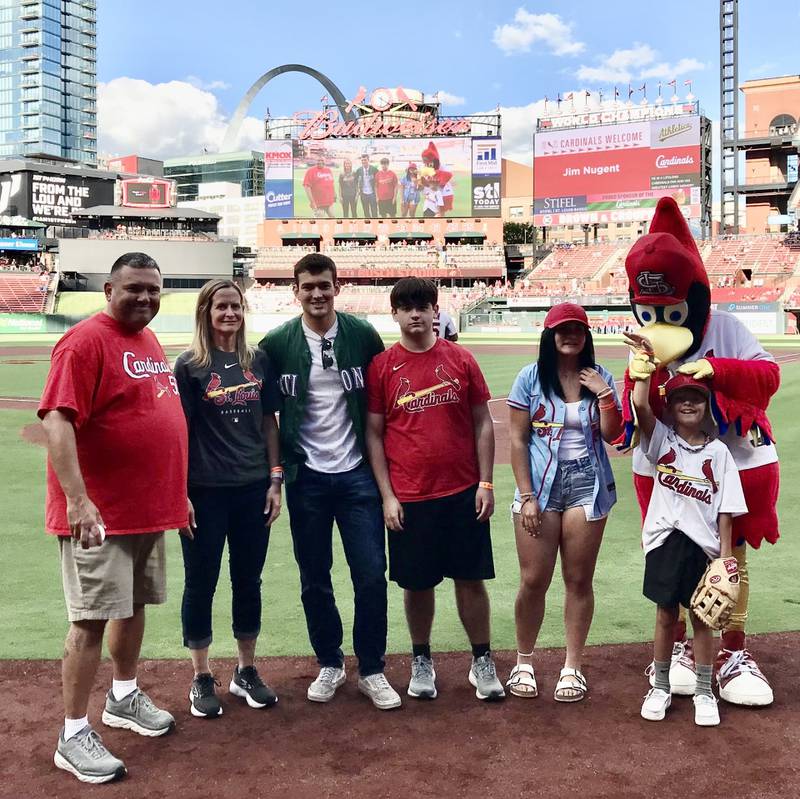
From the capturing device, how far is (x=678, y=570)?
4.13m

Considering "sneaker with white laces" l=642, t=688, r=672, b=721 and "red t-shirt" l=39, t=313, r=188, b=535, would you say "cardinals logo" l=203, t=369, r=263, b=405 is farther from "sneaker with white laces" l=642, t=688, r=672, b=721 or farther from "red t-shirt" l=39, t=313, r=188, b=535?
"sneaker with white laces" l=642, t=688, r=672, b=721

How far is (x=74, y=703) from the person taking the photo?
378 centimetres

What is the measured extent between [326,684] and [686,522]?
1.96m

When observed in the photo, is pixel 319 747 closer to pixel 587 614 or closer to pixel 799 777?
pixel 587 614

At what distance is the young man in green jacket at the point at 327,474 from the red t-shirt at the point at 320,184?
71.5m

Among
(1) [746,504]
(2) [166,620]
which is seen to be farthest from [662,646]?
(2) [166,620]

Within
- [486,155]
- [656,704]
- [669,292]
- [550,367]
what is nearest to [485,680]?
[656,704]

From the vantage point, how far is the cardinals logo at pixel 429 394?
14.6 feet

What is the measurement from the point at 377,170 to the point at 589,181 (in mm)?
17403

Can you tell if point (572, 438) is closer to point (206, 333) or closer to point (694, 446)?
point (694, 446)

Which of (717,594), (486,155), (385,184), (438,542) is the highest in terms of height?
(486,155)

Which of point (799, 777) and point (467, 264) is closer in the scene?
point (799, 777)

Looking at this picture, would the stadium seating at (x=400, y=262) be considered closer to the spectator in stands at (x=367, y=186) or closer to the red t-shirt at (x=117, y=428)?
the spectator in stands at (x=367, y=186)

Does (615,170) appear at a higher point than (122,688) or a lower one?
higher
